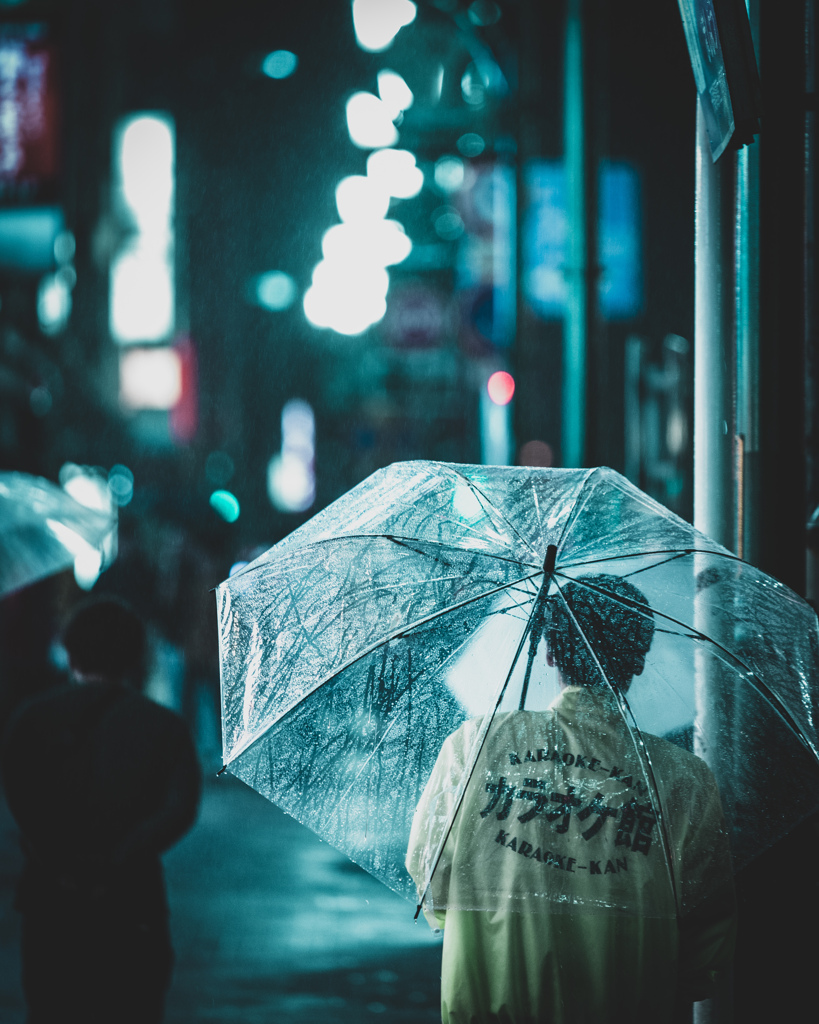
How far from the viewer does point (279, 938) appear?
617 cm

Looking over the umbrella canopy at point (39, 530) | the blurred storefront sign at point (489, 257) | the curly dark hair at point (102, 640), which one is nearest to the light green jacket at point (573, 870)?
the curly dark hair at point (102, 640)

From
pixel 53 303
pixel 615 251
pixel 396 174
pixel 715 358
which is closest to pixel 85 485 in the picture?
pixel 53 303

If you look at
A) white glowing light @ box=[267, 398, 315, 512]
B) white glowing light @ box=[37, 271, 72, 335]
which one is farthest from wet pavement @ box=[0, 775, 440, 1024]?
white glowing light @ box=[267, 398, 315, 512]

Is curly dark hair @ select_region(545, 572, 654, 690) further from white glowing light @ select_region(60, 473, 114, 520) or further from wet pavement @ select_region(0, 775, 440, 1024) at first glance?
white glowing light @ select_region(60, 473, 114, 520)

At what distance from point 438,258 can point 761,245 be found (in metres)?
17.5

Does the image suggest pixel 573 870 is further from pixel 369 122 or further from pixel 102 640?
pixel 369 122

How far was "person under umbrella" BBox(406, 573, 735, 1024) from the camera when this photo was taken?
239 cm

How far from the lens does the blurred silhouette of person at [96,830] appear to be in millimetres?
3662

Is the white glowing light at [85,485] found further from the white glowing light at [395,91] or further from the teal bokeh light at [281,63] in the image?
the teal bokeh light at [281,63]

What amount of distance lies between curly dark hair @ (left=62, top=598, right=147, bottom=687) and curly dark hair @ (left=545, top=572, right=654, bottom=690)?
1.82 meters

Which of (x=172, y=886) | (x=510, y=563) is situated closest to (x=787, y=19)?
(x=510, y=563)

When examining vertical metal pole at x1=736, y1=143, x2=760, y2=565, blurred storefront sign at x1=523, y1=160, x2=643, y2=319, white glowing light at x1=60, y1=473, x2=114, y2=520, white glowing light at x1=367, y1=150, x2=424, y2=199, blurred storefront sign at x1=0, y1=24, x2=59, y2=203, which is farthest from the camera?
white glowing light at x1=60, y1=473, x2=114, y2=520

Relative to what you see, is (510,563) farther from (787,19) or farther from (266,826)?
(266,826)

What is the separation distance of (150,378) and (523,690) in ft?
106
